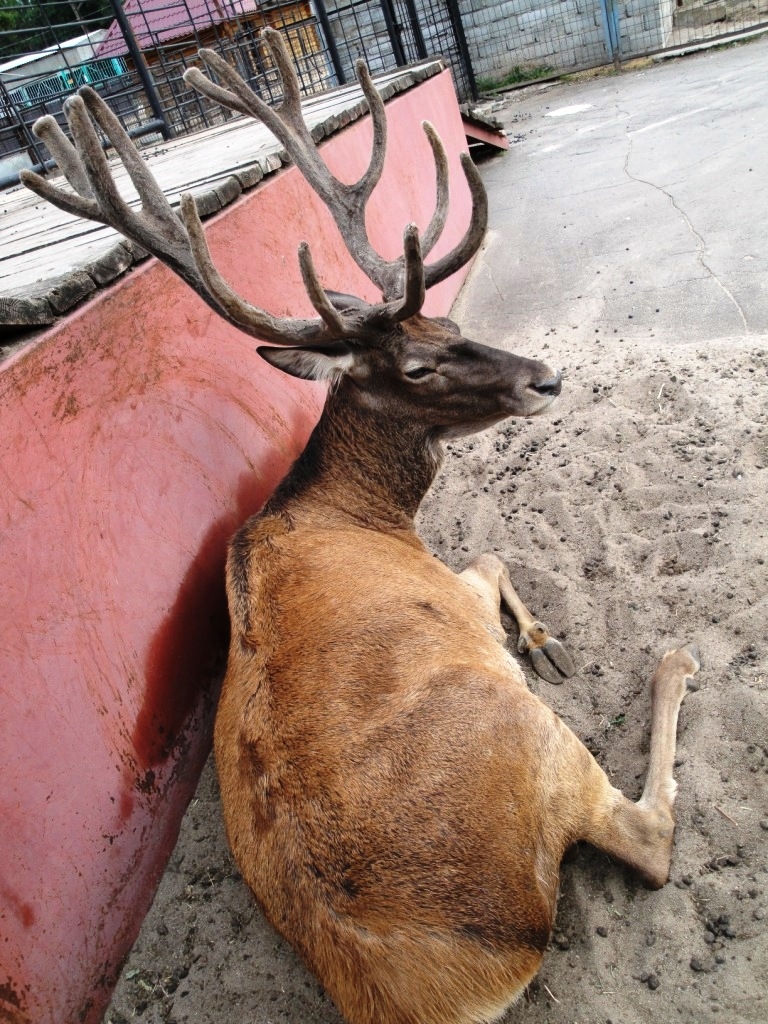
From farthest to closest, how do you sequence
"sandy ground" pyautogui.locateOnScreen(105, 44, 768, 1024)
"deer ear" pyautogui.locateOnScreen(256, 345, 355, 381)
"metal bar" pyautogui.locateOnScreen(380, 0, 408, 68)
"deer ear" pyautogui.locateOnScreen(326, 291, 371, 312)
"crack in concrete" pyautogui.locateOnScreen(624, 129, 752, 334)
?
"metal bar" pyautogui.locateOnScreen(380, 0, 408, 68)
"crack in concrete" pyautogui.locateOnScreen(624, 129, 752, 334)
"deer ear" pyautogui.locateOnScreen(326, 291, 371, 312)
"deer ear" pyautogui.locateOnScreen(256, 345, 355, 381)
"sandy ground" pyautogui.locateOnScreen(105, 44, 768, 1024)

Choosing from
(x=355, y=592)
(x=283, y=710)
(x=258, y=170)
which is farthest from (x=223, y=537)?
(x=258, y=170)

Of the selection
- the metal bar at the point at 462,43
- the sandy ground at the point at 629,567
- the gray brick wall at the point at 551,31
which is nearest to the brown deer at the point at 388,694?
the sandy ground at the point at 629,567

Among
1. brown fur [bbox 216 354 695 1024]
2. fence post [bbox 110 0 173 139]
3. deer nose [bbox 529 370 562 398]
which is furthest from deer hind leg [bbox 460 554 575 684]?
fence post [bbox 110 0 173 139]

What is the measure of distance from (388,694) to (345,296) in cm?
194

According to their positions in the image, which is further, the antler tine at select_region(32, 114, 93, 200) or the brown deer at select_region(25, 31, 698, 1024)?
the antler tine at select_region(32, 114, 93, 200)

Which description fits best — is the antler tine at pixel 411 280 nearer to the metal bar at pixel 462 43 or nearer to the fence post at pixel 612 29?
the fence post at pixel 612 29

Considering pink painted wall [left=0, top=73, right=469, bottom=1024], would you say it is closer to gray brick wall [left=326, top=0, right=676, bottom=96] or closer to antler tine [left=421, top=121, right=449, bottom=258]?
antler tine [left=421, top=121, right=449, bottom=258]

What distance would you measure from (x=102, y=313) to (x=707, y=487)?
2984mm

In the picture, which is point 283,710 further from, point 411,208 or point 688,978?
point 411,208

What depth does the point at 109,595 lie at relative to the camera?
262cm

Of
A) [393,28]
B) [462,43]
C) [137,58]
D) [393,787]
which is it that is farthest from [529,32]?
[393,787]

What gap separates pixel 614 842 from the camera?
2400 millimetres

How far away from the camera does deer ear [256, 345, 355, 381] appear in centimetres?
305

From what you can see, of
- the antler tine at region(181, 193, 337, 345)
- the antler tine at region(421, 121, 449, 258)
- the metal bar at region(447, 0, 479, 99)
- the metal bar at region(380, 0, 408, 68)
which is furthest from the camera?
the metal bar at region(447, 0, 479, 99)
